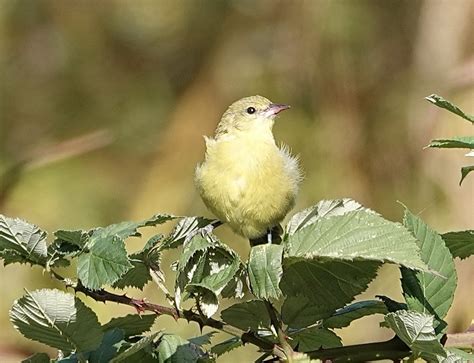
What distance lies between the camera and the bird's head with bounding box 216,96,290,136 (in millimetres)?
1760

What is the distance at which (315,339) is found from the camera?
0.76m

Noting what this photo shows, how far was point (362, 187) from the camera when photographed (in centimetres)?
266

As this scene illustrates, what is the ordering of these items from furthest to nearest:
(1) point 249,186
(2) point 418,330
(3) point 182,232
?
(1) point 249,186
(3) point 182,232
(2) point 418,330

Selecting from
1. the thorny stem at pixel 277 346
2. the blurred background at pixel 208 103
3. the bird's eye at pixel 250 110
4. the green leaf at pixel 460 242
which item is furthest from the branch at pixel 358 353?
the blurred background at pixel 208 103

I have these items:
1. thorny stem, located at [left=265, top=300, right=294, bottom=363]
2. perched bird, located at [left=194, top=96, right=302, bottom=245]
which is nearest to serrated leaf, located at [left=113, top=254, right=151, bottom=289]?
thorny stem, located at [left=265, top=300, right=294, bottom=363]

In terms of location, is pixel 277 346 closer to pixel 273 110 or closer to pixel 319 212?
pixel 319 212

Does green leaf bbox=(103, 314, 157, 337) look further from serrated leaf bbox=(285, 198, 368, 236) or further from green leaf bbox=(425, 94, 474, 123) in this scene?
green leaf bbox=(425, 94, 474, 123)

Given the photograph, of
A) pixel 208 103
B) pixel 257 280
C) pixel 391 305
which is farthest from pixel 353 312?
pixel 208 103

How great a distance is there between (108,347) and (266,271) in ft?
0.50

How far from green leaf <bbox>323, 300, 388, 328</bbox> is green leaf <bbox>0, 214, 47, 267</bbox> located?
0.24 meters

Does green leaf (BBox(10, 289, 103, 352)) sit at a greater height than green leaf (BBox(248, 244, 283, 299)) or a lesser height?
greater

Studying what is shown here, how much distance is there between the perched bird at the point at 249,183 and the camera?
1.38 metres

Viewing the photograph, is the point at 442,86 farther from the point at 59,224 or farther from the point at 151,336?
the point at 151,336

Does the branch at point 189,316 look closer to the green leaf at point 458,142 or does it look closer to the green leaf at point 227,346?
the green leaf at point 227,346
